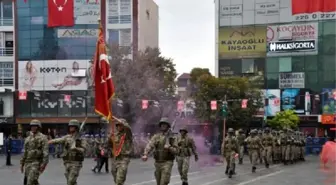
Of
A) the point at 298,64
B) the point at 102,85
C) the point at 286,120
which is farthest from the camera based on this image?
the point at 298,64

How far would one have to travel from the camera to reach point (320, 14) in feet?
168

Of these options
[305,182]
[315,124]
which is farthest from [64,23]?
[305,182]

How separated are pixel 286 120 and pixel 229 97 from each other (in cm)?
452

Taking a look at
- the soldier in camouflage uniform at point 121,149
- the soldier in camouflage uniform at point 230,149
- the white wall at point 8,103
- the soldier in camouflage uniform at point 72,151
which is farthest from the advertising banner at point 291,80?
the soldier in camouflage uniform at point 72,151

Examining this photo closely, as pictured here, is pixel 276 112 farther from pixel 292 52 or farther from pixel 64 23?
pixel 64 23

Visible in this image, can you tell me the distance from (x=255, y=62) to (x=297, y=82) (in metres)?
3.95

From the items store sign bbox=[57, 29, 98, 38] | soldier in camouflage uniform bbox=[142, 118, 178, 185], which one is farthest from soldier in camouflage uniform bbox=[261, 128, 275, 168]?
store sign bbox=[57, 29, 98, 38]

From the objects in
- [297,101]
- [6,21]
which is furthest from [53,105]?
[297,101]

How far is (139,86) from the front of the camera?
43562 millimetres

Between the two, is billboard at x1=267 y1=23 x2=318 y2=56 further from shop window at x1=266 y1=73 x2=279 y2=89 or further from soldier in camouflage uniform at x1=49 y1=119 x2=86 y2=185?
soldier in camouflage uniform at x1=49 y1=119 x2=86 y2=185

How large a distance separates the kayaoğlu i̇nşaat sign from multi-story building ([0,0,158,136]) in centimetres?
717

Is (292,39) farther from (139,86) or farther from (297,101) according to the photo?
(139,86)

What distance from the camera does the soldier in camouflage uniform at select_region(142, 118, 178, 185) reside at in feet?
42.8

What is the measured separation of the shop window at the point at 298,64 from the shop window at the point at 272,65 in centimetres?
140
